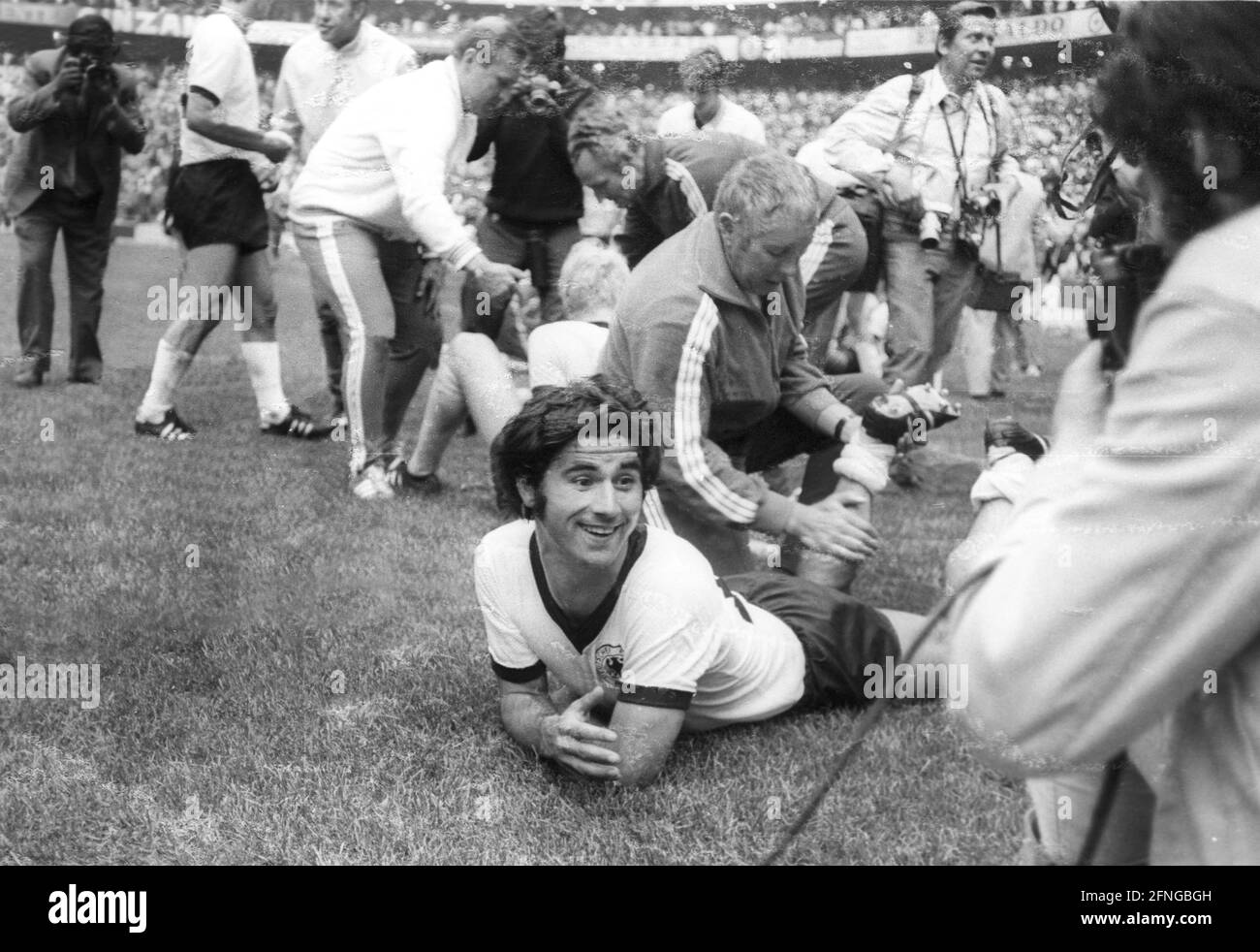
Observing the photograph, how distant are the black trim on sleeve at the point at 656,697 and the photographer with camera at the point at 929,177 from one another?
1.76 meters

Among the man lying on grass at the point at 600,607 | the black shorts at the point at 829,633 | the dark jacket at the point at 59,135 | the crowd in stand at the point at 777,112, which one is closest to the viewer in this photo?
the man lying on grass at the point at 600,607

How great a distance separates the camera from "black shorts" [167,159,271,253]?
4.04 metres

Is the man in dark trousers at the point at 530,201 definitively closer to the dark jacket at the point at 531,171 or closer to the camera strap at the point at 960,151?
the dark jacket at the point at 531,171

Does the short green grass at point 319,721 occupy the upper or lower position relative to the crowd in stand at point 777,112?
lower

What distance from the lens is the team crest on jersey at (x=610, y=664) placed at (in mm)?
2148

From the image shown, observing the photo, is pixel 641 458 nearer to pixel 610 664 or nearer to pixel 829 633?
pixel 610 664

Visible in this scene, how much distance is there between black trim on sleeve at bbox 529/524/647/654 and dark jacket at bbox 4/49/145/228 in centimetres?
265

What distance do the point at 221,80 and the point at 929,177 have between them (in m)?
1.97

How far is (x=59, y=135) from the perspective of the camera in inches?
169

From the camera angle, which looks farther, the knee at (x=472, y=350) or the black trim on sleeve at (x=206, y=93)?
the black trim on sleeve at (x=206, y=93)

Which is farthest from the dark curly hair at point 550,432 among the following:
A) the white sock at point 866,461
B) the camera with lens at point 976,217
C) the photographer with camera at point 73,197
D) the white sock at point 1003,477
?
the photographer with camera at point 73,197

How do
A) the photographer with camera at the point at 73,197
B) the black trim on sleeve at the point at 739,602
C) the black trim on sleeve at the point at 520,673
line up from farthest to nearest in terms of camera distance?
the photographer with camera at the point at 73,197
the black trim on sleeve at the point at 739,602
the black trim on sleeve at the point at 520,673

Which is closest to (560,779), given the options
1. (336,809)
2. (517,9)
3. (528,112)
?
(336,809)

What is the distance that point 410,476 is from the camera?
3.68m
